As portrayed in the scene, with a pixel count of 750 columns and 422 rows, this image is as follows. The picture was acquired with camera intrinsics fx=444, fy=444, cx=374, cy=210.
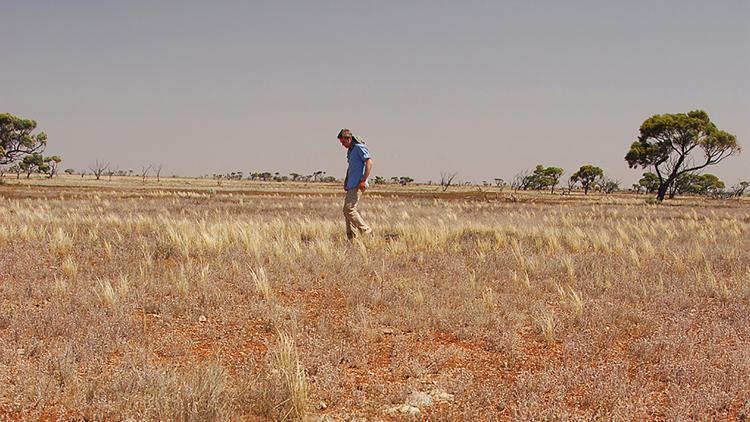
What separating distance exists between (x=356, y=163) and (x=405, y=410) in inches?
299

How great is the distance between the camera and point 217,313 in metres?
5.27

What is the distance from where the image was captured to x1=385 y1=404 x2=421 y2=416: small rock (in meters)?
3.28

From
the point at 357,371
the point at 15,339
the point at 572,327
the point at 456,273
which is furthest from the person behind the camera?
the point at 456,273

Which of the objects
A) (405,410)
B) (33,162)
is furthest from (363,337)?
(33,162)

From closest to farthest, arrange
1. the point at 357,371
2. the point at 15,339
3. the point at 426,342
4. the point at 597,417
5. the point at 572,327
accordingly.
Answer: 1. the point at 597,417
2. the point at 357,371
3. the point at 15,339
4. the point at 426,342
5. the point at 572,327

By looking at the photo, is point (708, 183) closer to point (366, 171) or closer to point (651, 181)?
point (651, 181)

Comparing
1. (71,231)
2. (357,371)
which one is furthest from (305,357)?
(71,231)

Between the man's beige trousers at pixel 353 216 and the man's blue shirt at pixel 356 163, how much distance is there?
200 mm

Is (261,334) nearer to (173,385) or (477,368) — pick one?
(173,385)

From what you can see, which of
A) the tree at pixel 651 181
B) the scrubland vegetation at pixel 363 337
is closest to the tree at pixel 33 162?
the scrubland vegetation at pixel 363 337

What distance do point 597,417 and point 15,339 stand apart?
5.21m

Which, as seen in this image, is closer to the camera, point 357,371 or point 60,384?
point 60,384

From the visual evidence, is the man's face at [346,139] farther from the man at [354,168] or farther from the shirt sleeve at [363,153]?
the shirt sleeve at [363,153]

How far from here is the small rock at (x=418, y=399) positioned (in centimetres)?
345
